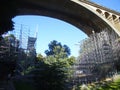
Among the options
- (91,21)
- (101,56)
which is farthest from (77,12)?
(101,56)

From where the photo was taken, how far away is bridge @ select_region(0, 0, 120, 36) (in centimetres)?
3553

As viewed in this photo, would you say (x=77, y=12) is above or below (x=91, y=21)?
above

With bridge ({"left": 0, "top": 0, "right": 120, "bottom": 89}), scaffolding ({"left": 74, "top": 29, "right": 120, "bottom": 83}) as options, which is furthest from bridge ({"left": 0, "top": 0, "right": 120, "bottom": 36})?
scaffolding ({"left": 74, "top": 29, "right": 120, "bottom": 83})

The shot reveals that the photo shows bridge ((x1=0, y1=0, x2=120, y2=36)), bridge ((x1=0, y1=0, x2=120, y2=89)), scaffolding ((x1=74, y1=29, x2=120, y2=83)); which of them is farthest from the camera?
bridge ((x1=0, y1=0, x2=120, y2=36))

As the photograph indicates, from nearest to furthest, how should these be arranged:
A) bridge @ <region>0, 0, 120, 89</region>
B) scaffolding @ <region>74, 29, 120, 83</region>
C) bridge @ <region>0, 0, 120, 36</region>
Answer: scaffolding @ <region>74, 29, 120, 83</region> < bridge @ <region>0, 0, 120, 89</region> < bridge @ <region>0, 0, 120, 36</region>

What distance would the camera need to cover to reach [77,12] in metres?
39.8

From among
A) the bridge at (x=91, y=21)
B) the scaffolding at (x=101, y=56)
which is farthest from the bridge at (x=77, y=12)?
the scaffolding at (x=101, y=56)

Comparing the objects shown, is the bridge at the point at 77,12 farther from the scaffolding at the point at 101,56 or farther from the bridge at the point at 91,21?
the scaffolding at the point at 101,56

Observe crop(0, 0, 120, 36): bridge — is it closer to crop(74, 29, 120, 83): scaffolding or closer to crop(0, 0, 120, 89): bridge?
crop(0, 0, 120, 89): bridge

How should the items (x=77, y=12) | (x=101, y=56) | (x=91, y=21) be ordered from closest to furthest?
(x=101, y=56) → (x=77, y=12) → (x=91, y=21)

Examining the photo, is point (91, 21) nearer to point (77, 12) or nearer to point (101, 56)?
point (77, 12)

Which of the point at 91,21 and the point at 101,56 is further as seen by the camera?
the point at 91,21

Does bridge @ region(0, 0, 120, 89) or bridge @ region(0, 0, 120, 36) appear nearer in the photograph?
bridge @ region(0, 0, 120, 89)

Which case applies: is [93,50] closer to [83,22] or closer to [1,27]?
[83,22]
